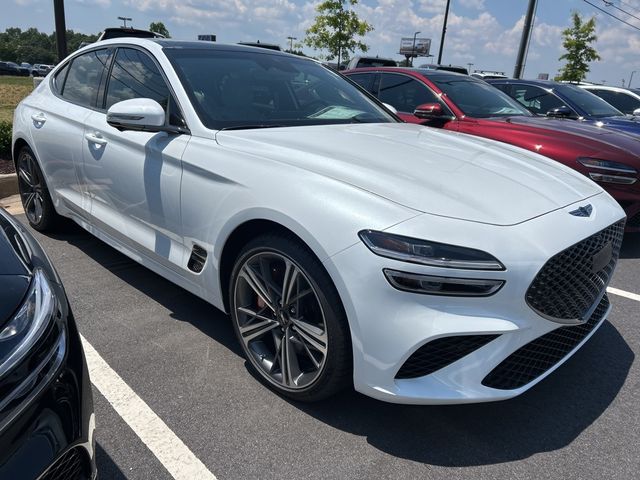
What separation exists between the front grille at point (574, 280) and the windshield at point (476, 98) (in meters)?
3.53

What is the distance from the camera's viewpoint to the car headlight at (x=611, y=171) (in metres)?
4.68

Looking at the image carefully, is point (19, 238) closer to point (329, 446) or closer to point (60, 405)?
point (60, 405)

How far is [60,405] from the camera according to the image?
138cm

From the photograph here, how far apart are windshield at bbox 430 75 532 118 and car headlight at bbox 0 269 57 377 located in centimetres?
501

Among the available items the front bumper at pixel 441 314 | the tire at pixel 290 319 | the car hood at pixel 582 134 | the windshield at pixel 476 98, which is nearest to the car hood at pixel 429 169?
the front bumper at pixel 441 314

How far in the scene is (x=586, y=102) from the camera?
7.61 metres

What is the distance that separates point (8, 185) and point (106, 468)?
5.10 m

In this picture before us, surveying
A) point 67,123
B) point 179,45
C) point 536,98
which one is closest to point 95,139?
point 67,123

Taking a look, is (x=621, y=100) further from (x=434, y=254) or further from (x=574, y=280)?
(x=434, y=254)


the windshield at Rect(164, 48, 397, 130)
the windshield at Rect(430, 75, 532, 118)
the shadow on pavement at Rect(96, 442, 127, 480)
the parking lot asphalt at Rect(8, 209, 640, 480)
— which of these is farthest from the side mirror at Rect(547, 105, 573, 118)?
the shadow on pavement at Rect(96, 442, 127, 480)

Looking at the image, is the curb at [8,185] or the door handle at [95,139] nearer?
the door handle at [95,139]

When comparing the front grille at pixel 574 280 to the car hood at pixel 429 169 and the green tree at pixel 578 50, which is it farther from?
the green tree at pixel 578 50

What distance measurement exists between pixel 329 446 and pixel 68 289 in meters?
2.36

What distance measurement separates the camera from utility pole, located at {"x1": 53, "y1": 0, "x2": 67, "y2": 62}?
9.27 metres
